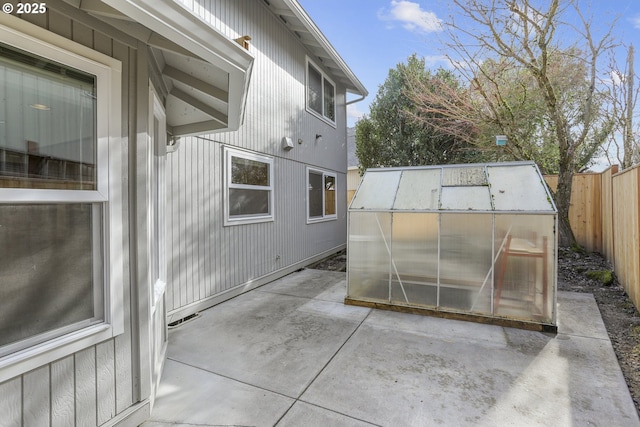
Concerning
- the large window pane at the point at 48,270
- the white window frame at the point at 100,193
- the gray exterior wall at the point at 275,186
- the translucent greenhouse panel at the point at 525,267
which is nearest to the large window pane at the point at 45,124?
the white window frame at the point at 100,193

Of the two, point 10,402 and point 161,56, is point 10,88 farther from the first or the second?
point 10,402

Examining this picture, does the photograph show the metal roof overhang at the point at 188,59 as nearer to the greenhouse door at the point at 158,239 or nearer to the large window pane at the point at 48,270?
the greenhouse door at the point at 158,239

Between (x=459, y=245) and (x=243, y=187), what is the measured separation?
353 centimetres

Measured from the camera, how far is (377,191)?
4871mm

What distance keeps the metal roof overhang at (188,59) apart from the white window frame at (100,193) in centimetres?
27

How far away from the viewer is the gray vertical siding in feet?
4.96

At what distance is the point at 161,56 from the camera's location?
2.41 meters

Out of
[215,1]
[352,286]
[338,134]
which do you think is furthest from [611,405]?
[338,134]

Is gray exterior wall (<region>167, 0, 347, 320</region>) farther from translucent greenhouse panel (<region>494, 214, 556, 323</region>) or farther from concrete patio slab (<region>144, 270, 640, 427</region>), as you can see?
translucent greenhouse panel (<region>494, 214, 556, 323</region>)

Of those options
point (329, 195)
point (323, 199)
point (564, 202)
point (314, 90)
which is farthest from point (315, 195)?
point (564, 202)

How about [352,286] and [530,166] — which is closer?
[530,166]

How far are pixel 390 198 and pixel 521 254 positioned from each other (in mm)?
1831

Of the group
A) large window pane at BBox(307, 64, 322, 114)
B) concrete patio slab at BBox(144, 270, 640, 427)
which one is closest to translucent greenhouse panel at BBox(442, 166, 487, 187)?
concrete patio slab at BBox(144, 270, 640, 427)

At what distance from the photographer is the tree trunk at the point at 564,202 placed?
23.5ft
